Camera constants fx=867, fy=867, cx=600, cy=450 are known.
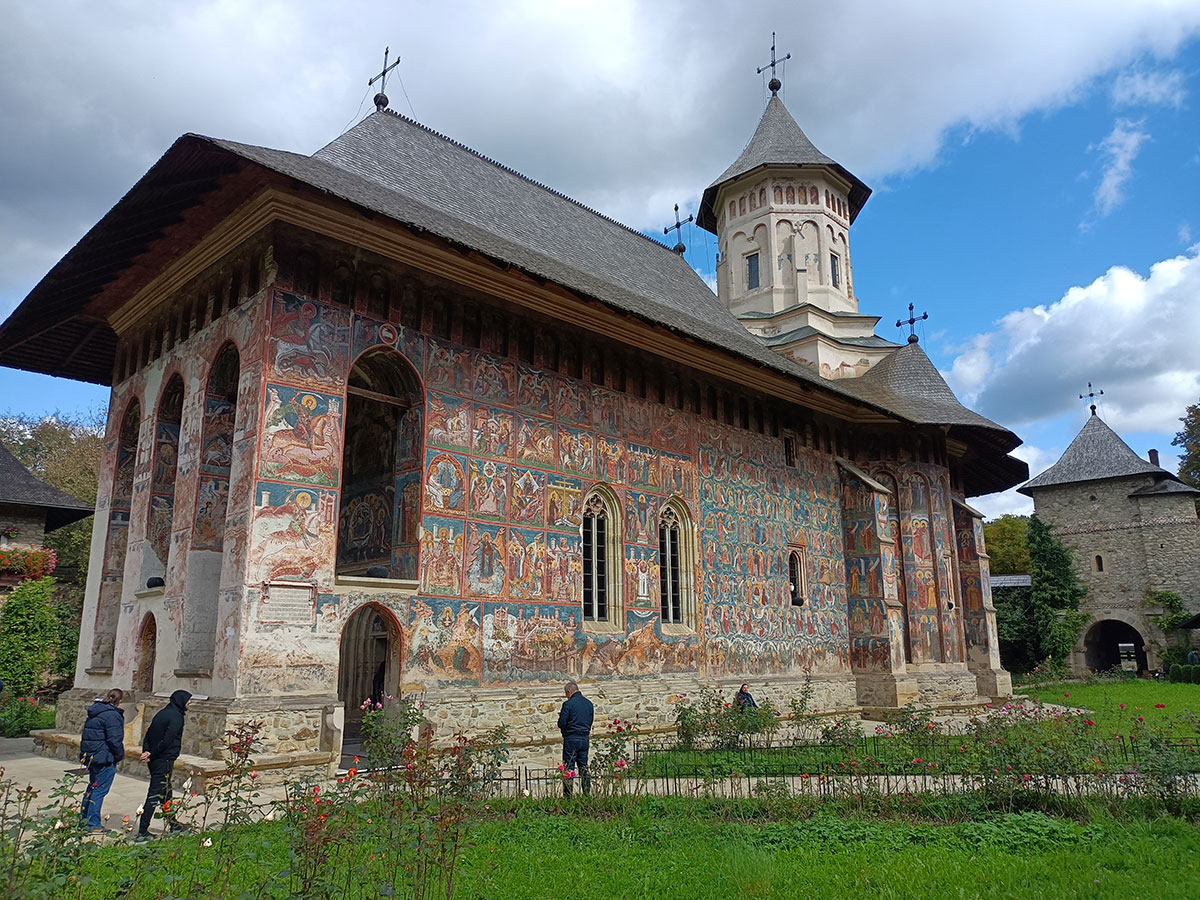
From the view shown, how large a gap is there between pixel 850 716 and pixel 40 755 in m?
14.4

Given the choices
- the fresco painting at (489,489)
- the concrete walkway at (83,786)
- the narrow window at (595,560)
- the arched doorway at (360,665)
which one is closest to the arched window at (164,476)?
the concrete walkway at (83,786)

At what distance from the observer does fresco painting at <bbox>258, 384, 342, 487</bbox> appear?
1024 cm

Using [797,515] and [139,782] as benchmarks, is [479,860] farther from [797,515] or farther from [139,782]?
[797,515]

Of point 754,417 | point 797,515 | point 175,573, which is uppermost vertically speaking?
point 754,417

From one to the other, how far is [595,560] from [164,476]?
673 cm

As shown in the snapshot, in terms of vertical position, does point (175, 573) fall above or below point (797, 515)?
below

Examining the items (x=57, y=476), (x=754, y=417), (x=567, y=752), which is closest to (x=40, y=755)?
(x=567, y=752)

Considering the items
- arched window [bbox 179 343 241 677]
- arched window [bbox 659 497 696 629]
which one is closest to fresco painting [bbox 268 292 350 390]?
arched window [bbox 179 343 241 677]

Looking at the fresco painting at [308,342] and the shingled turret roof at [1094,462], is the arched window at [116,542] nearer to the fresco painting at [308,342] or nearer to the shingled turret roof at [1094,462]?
the fresco painting at [308,342]

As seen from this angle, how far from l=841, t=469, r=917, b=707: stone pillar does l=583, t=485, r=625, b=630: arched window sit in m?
7.55

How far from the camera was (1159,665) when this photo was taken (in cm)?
3362

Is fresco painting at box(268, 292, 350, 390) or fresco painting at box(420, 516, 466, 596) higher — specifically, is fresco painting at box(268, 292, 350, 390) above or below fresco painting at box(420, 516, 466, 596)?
above

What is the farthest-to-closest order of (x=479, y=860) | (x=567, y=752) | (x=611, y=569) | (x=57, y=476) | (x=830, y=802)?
1. (x=57, y=476)
2. (x=611, y=569)
3. (x=567, y=752)
4. (x=830, y=802)
5. (x=479, y=860)

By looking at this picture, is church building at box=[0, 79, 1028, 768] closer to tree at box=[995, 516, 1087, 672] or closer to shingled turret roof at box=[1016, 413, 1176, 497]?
tree at box=[995, 516, 1087, 672]
